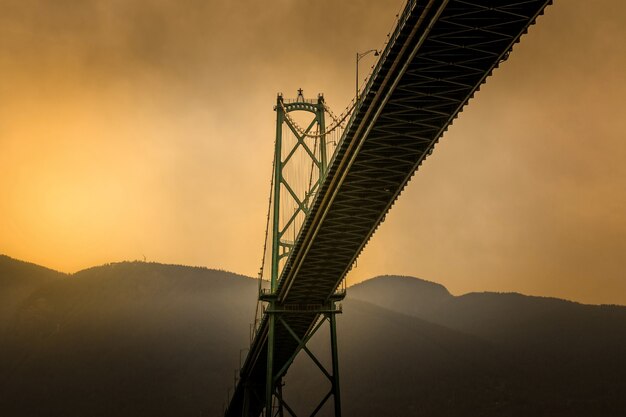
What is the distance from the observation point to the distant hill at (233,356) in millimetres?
125375

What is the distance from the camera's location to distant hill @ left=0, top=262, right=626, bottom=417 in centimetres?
12538

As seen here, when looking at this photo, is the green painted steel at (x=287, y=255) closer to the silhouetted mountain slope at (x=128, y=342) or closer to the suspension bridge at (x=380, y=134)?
the suspension bridge at (x=380, y=134)

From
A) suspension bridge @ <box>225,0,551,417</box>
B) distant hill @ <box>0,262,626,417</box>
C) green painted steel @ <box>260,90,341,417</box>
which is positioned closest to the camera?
suspension bridge @ <box>225,0,551,417</box>

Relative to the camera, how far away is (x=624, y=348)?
149m

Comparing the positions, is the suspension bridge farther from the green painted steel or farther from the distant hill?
the distant hill

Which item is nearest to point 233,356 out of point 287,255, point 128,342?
point 128,342

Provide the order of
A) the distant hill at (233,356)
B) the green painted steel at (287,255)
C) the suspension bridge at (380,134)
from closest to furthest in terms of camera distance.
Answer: the suspension bridge at (380,134)
the green painted steel at (287,255)
the distant hill at (233,356)

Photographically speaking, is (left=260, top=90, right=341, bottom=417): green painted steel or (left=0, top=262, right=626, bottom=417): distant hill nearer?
(left=260, top=90, right=341, bottom=417): green painted steel

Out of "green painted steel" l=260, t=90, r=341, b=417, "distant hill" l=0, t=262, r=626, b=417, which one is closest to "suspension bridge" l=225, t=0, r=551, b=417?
"green painted steel" l=260, t=90, r=341, b=417

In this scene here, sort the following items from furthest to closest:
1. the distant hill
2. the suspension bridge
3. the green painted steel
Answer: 1. the distant hill
2. the green painted steel
3. the suspension bridge

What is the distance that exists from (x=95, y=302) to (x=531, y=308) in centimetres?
11993

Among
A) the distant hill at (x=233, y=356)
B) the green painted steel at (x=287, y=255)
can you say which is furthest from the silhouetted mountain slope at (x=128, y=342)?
the green painted steel at (x=287, y=255)

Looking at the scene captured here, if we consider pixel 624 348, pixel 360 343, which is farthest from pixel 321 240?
pixel 624 348

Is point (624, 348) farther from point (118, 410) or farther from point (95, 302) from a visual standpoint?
point (95, 302)
